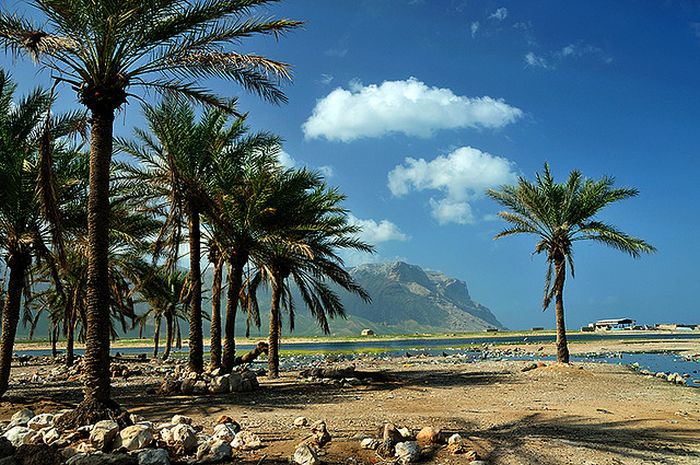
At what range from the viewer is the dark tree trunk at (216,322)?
19.0m

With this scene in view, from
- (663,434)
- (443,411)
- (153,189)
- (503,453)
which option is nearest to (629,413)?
(663,434)

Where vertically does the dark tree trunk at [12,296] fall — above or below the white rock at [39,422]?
above

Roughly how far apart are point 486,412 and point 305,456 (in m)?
6.45

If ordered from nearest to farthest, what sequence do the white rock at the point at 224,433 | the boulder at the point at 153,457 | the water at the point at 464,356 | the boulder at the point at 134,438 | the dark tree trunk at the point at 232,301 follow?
the boulder at the point at 153,457
the boulder at the point at 134,438
the white rock at the point at 224,433
the dark tree trunk at the point at 232,301
the water at the point at 464,356

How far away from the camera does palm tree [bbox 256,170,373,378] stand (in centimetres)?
2097

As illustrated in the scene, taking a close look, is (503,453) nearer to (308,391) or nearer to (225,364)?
(308,391)

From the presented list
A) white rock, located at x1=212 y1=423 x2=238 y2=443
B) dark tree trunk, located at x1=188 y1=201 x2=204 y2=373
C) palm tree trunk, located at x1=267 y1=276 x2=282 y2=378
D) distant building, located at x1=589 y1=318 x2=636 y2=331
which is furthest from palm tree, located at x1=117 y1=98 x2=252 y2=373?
distant building, located at x1=589 y1=318 x2=636 y2=331

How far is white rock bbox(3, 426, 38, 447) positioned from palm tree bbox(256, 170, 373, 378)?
39.5 ft

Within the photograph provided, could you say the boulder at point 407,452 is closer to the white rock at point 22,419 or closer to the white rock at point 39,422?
the white rock at point 39,422

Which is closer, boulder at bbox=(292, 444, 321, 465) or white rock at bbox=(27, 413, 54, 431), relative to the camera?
boulder at bbox=(292, 444, 321, 465)

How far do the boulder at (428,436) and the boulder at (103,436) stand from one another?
15.2 feet

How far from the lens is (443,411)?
39.3ft

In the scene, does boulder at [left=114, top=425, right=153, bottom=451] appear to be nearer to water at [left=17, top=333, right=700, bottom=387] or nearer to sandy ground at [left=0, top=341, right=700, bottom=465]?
sandy ground at [left=0, top=341, right=700, bottom=465]

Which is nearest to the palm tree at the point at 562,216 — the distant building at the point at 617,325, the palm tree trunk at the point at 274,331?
the palm tree trunk at the point at 274,331
